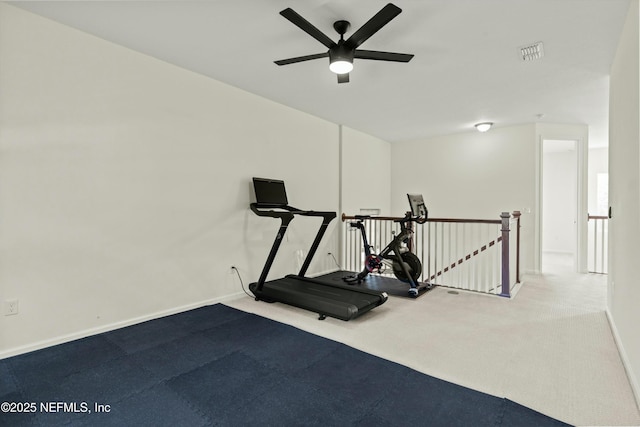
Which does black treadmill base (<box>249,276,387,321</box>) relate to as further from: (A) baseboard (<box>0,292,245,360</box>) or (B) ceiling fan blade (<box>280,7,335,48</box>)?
(B) ceiling fan blade (<box>280,7,335,48</box>)

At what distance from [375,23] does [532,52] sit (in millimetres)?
1887

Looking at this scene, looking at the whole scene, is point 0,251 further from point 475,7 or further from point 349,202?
point 349,202

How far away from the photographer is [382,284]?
4.80m

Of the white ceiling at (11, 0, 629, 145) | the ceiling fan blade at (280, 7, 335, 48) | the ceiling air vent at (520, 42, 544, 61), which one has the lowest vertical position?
the ceiling fan blade at (280, 7, 335, 48)

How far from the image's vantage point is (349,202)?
612 centimetres

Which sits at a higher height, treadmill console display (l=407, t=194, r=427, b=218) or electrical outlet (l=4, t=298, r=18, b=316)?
treadmill console display (l=407, t=194, r=427, b=218)

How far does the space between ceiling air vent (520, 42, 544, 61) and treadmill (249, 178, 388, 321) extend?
2581 mm

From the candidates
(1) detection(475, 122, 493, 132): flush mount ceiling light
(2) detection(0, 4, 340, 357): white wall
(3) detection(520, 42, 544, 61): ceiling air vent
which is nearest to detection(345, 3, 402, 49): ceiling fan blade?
(3) detection(520, 42, 544, 61): ceiling air vent

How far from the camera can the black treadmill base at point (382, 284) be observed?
4.33 meters

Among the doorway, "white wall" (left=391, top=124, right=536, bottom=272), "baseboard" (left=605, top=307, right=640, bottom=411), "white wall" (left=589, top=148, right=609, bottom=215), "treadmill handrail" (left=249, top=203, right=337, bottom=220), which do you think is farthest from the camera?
the doorway

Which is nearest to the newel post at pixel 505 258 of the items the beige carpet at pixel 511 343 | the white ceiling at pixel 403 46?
the beige carpet at pixel 511 343

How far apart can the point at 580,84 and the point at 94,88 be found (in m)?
5.35

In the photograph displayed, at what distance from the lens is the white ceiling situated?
250 cm

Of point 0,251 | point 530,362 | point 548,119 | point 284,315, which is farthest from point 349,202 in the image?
point 0,251
